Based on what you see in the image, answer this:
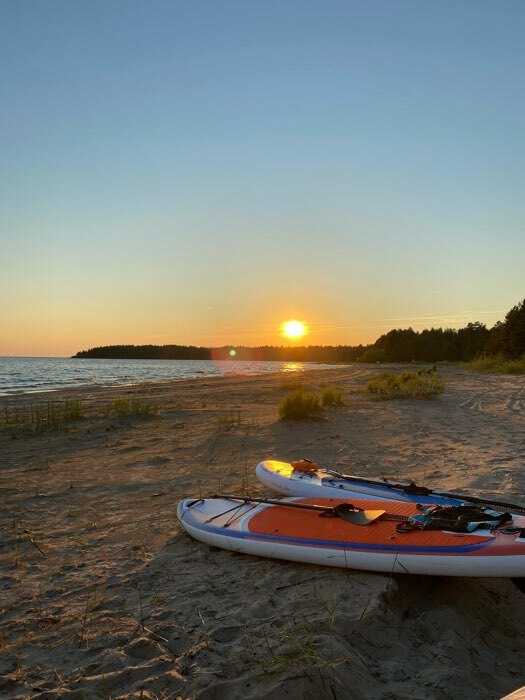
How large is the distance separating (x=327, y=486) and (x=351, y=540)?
156cm

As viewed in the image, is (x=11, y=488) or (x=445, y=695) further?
(x=11, y=488)

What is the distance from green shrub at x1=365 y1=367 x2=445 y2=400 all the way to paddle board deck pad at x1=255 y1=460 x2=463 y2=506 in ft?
27.0

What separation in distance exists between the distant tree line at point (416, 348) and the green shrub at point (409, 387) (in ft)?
62.6

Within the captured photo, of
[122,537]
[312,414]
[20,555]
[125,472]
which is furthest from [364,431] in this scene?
[20,555]

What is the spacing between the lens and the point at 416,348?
5666 centimetres

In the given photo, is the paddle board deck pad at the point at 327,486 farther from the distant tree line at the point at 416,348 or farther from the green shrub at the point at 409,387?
the distant tree line at the point at 416,348

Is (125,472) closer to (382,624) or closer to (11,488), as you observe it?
(11,488)

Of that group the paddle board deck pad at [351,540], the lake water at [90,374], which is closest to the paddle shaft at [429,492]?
the paddle board deck pad at [351,540]

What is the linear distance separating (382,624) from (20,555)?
2724 millimetres

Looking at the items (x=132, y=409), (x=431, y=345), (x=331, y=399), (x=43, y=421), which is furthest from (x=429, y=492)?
(x=431, y=345)

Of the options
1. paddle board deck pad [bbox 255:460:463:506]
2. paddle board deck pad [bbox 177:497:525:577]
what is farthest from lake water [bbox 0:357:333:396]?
paddle board deck pad [bbox 177:497:525:577]

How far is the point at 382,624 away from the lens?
274cm

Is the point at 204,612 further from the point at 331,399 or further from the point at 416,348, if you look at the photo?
the point at 416,348

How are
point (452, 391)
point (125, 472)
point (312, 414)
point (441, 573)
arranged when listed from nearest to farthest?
point (441, 573), point (125, 472), point (312, 414), point (452, 391)
